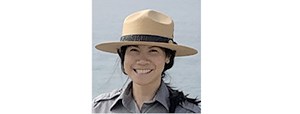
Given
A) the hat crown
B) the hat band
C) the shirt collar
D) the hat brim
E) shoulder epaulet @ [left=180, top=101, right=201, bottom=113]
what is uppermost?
the hat crown

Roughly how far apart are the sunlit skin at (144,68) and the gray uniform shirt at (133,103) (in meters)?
0.02

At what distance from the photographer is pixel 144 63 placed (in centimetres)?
155

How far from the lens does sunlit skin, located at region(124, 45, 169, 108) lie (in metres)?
1.55

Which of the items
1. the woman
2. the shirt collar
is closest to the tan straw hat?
the woman

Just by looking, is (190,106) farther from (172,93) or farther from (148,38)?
(148,38)

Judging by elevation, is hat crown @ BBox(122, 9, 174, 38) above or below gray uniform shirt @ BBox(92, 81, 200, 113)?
above

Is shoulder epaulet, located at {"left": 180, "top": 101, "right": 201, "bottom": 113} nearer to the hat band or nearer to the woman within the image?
the woman

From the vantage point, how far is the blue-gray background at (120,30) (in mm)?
1562

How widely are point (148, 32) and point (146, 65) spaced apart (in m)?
0.12

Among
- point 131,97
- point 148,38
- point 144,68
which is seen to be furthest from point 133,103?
point 148,38

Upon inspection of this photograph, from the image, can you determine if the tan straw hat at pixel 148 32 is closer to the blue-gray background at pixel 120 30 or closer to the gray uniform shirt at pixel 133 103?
the blue-gray background at pixel 120 30
